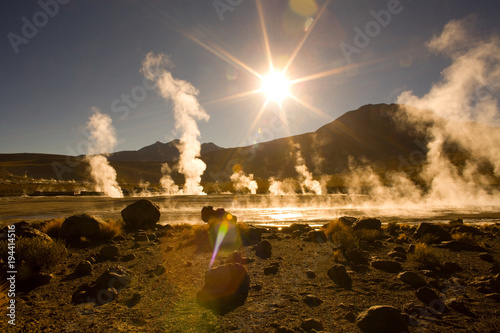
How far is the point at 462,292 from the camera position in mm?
5895

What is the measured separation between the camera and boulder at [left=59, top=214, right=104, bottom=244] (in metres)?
10.2

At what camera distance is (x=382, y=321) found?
4469 millimetres

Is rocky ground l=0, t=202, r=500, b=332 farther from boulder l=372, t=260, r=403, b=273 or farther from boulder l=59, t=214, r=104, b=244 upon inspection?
boulder l=59, t=214, r=104, b=244

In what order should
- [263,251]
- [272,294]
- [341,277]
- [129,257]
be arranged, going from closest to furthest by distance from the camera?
[272,294], [341,277], [129,257], [263,251]

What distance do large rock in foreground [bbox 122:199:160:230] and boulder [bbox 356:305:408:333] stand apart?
1232cm

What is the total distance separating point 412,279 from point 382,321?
2.62m

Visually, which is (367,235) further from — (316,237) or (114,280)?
(114,280)

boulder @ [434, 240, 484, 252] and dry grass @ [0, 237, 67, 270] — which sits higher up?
dry grass @ [0, 237, 67, 270]

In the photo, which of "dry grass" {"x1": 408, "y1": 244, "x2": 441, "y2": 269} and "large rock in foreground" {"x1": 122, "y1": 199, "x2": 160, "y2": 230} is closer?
"dry grass" {"x1": 408, "y1": 244, "x2": 441, "y2": 269}

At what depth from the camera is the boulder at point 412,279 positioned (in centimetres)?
632

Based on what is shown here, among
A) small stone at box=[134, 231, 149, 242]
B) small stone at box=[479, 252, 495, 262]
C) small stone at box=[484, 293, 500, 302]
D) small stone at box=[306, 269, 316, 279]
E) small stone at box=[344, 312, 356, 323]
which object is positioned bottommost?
small stone at box=[479, 252, 495, 262]

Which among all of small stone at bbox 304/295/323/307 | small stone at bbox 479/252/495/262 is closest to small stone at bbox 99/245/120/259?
small stone at bbox 304/295/323/307

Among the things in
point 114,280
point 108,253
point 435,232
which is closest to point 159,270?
point 114,280

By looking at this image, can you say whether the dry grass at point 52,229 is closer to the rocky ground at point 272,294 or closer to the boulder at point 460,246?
the rocky ground at point 272,294
